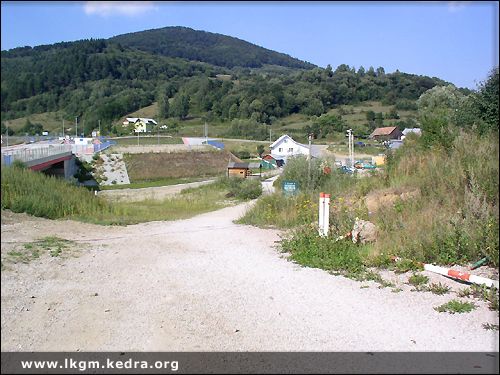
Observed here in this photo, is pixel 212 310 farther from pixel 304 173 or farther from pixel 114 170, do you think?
pixel 114 170

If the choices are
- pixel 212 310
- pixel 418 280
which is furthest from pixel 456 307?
pixel 212 310

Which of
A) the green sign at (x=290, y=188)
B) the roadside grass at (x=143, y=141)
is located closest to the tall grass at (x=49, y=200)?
the green sign at (x=290, y=188)

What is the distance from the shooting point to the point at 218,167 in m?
73.6

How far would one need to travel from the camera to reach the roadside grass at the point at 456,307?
6035mm

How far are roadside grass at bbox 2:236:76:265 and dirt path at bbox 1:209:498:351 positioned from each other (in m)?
0.31

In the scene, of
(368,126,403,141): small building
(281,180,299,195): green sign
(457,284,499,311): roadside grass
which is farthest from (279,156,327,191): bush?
(368,126,403,141): small building

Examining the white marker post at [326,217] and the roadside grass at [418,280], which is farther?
the white marker post at [326,217]

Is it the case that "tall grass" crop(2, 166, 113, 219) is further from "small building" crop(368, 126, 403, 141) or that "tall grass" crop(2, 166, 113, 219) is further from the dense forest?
"small building" crop(368, 126, 403, 141)

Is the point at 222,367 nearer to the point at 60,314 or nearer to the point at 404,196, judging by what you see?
the point at 60,314

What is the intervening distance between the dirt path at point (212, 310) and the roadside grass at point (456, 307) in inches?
4.2

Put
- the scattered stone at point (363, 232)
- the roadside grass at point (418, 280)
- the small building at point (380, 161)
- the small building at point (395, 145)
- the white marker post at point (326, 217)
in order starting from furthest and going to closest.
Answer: the small building at point (380, 161)
the small building at point (395, 145)
the white marker post at point (326, 217)
the scattered stone at point (363, 232)
the roadside grass at point (418, 280)

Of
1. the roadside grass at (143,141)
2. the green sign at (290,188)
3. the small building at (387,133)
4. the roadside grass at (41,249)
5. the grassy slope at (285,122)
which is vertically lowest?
the roadside grass at (41,249)

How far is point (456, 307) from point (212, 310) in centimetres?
289

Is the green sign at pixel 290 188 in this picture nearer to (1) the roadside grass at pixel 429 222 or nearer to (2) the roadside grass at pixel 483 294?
(1) the roadside grass at pixel 429 222
